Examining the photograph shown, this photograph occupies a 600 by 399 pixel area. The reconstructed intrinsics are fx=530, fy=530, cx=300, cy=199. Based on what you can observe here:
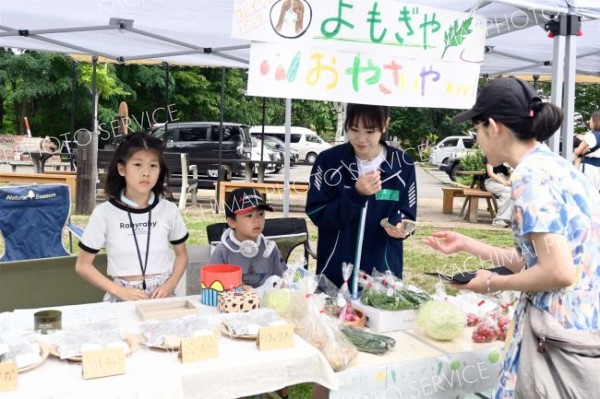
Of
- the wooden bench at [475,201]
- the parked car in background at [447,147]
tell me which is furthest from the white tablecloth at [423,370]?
the parked car in background at [447,147]

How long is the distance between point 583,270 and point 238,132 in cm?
1244

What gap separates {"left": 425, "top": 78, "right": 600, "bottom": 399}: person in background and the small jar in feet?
4.42

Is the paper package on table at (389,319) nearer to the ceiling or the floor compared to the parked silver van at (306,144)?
nearer to the floor

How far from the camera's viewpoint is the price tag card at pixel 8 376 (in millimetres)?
1316

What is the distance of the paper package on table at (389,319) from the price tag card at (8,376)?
1229mm

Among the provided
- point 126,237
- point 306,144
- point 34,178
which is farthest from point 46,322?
point 306,144

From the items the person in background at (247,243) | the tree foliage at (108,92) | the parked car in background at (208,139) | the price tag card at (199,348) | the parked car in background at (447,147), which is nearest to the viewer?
the price tag card at (199,348)

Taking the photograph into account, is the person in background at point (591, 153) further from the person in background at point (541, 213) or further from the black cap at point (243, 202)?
the person in background at point (541, 213)

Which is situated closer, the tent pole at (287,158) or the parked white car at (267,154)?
the tent pole at (287,158)

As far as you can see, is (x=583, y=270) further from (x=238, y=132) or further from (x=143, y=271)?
(x=238, y=132)

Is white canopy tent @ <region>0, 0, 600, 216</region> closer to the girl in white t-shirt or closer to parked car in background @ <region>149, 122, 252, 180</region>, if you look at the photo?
the girl in white t-shirt

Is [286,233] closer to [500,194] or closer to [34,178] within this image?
[500,194]

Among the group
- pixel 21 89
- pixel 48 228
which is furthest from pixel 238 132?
pixel 48 228

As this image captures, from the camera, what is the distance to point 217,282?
2.11m
